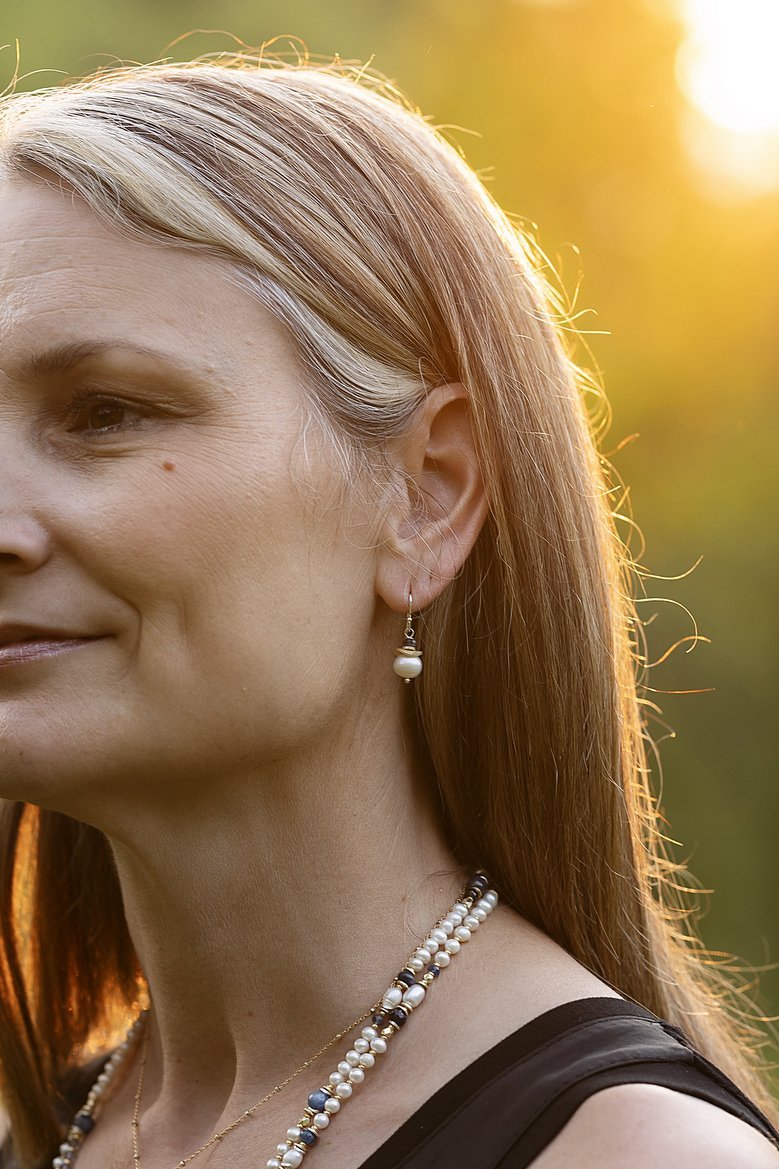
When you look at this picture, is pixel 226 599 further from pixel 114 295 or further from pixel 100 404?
pixel 114 295

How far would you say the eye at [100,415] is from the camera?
2.19 meters

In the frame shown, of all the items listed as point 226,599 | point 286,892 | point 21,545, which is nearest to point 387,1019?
point 286,892

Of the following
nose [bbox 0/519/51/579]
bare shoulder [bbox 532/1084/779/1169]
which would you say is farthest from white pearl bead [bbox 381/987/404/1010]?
nose [bbox 0/519/51/579]

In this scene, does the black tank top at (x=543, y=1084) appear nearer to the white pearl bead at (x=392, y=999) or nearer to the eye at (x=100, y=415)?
the white pearl bead at (x=392, y=999)

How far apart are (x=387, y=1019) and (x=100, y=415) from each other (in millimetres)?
1069

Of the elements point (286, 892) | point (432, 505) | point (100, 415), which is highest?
point (432, 505)

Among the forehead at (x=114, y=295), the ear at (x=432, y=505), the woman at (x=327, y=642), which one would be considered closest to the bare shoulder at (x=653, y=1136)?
the woman at (x=327, y=642)

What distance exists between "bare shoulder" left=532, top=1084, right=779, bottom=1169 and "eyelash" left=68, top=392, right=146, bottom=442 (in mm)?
1213

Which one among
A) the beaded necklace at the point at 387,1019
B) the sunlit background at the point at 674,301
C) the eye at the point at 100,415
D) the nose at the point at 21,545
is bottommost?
the beaded necklace at the point at 387,1019

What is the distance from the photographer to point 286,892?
7.72 feet

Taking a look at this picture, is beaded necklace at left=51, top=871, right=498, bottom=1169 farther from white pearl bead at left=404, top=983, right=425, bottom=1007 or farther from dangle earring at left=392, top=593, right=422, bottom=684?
dangle earring at left=392, top=593, right=422, bottom=684

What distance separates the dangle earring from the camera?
240cm

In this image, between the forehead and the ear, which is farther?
the ear

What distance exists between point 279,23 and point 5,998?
6272 mm
